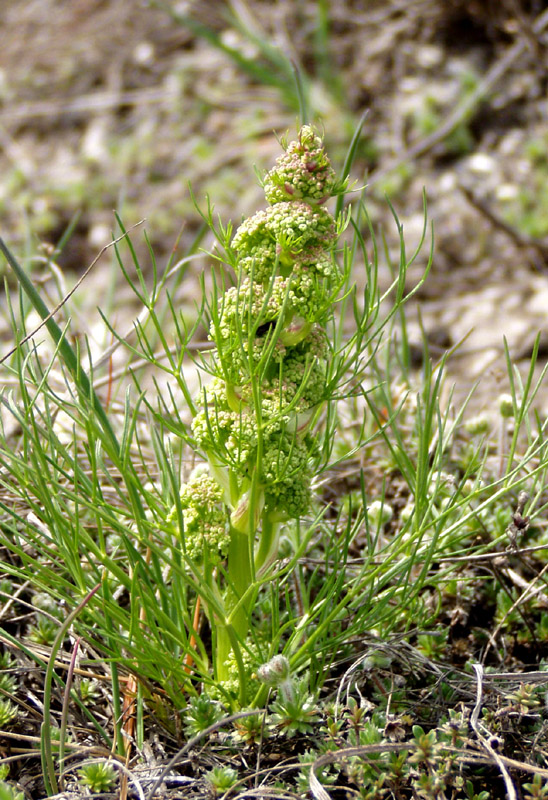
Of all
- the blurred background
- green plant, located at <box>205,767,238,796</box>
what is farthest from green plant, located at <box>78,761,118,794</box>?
the blurred background

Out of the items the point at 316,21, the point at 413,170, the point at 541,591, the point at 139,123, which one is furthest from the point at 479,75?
the point at 541,591

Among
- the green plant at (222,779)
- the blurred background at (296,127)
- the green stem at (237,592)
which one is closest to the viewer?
the green plant at (222,779)

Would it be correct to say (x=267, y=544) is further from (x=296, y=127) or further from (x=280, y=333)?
(x=296, y=127)

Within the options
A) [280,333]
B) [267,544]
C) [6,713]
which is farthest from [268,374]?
[6,713]

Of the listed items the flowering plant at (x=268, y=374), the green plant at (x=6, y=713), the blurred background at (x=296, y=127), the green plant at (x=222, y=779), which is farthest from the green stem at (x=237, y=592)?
the blurred background at (x=296, y=127)

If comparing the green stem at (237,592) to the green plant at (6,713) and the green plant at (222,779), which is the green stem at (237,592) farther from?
the green plant at (6,713)

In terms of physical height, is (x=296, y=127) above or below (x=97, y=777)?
above

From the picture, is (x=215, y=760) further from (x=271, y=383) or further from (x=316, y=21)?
(x=316, y=21)

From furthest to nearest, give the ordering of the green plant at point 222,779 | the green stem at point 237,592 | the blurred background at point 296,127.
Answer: the blurred background at point 296,127, the green stem at point 237,592, the green plant at point 222,779
